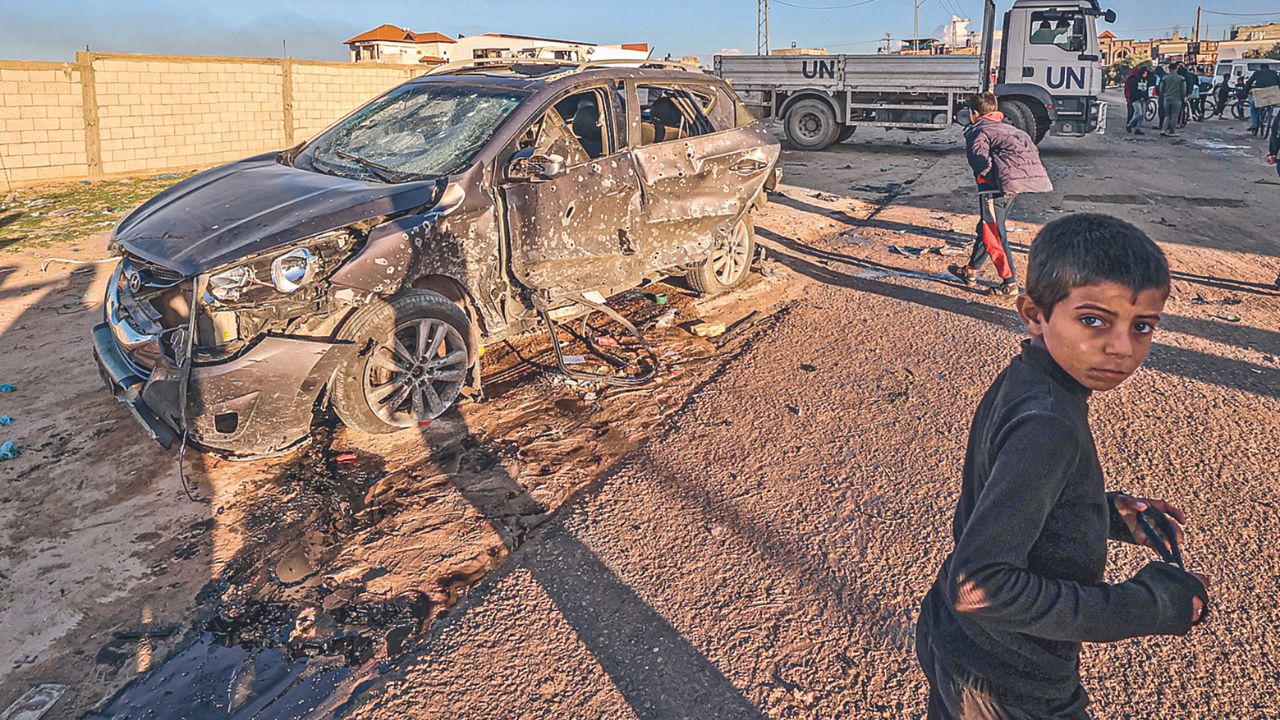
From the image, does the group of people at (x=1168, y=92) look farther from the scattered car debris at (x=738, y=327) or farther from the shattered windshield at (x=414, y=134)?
the shattered windshield at (x=414, y=134)

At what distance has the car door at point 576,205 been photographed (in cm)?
475

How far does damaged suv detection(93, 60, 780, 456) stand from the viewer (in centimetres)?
375

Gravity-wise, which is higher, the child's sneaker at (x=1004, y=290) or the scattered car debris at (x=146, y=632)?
the child's sneaker at (x=1004, y=290)

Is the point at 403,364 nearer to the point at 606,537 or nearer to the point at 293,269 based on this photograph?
the point at 293,269

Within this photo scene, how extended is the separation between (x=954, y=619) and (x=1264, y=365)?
16.9ft

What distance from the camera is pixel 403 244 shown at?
4.18m

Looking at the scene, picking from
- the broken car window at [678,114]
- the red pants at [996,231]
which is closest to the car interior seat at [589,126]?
the broken car window at [678,114]

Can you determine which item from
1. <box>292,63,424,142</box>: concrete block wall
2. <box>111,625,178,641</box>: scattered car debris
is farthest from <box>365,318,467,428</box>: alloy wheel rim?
<box>292,63,424,142</box>: concrete block wall

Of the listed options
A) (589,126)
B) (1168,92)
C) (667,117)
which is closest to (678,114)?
(667,117)

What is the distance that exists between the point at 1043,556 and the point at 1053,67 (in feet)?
58.3

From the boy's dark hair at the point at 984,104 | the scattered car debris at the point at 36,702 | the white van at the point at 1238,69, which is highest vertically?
the white van at the point at 1238,69

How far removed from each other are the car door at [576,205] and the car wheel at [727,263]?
1.12 m

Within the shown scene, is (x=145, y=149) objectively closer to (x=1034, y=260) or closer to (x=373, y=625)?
(x=373, y=625)

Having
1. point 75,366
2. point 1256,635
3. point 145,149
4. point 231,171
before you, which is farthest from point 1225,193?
point 145,149
